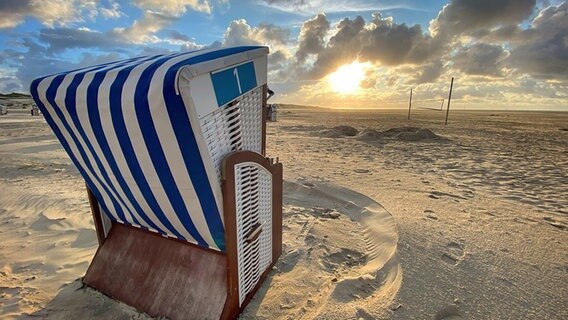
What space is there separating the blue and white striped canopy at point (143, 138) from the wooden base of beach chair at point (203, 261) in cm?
12

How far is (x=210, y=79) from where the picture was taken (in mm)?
1658

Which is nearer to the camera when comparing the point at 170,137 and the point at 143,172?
the point at 170,137

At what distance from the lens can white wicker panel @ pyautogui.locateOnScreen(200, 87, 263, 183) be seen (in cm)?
173

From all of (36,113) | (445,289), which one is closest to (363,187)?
(445,289)

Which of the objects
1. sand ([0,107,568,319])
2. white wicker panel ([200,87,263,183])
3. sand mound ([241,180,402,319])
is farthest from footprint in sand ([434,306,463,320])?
white wicker panel ([200,87,263,183])

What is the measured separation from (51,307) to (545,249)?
4637 millimetres

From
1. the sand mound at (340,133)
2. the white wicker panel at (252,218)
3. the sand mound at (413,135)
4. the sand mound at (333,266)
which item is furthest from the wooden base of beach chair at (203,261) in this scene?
the sand mound at (340,133)

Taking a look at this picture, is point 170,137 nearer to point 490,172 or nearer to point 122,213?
point 122,213

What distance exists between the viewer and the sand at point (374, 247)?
2.25 metres

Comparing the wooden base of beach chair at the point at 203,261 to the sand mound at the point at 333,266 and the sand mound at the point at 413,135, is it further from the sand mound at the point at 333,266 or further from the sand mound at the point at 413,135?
the sand mound at the point at 413,135

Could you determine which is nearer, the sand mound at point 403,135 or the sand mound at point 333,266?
the sand mound at point 333,266

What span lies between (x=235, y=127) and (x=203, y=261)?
105 cm

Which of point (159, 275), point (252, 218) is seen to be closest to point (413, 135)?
point (252, 218)

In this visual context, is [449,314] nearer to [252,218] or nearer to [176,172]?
[252,218]
